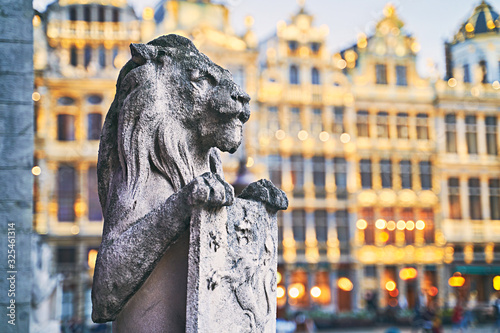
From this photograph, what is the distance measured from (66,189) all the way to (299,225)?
1025 cm

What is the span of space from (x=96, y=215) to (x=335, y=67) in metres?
12.6

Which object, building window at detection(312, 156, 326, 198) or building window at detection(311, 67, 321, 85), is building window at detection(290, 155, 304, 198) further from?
building window at detection(311, 67, 321, 85)

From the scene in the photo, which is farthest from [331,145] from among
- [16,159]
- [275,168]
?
[16,159]

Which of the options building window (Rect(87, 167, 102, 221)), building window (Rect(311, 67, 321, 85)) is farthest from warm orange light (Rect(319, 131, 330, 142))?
building window (Rect(87, 167, 102, 221))

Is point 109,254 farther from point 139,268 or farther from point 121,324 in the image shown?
point 121,324

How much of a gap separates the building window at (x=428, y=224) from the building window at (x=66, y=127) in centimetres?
1647

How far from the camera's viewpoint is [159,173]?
2.71 metres

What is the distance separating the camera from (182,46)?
9.22 feet

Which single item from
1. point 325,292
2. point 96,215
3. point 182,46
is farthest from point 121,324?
point 325,292

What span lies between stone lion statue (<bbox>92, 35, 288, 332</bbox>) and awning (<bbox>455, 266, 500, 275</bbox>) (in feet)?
103

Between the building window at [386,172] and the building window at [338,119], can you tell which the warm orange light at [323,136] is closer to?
the building window at [338,119]

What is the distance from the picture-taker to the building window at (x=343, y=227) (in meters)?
30.9

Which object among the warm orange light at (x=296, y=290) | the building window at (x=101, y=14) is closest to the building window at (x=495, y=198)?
the warm orange light at (x=296, y=290)

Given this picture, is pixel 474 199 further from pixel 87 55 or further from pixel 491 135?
pixel 87 55
